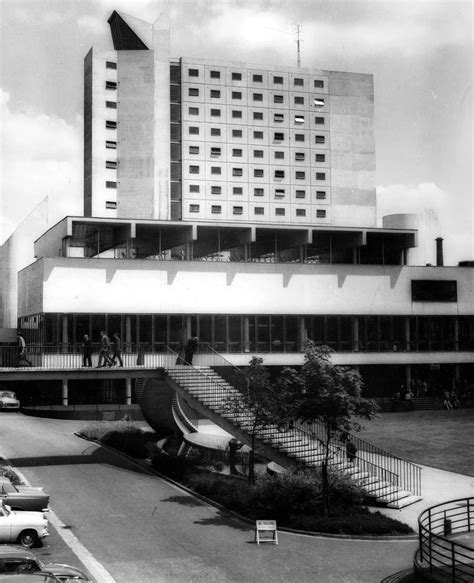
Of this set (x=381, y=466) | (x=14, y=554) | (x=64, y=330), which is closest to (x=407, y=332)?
(x=64, y=330)

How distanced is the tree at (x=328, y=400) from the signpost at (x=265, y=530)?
2870mm

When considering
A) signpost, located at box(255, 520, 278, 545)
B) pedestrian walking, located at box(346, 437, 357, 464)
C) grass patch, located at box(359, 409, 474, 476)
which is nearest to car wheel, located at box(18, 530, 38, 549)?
signpost, located at box(255, 520, 278, 545)

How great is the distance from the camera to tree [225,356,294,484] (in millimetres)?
26656

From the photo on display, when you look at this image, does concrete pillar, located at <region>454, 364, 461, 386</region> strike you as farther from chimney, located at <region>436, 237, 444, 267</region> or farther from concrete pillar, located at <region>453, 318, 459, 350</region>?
chimney, located at <region>436, 237, 444, 267</region>

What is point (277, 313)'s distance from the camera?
172 ft

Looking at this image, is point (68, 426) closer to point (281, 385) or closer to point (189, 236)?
point (189, 236)

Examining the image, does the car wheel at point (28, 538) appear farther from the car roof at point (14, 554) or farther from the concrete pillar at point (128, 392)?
the concrete pillar at point (128, 392)

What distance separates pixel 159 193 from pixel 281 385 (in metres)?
64.2

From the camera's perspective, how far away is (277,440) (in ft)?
100

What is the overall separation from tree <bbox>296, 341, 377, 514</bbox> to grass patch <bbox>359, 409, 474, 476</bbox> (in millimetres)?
7423

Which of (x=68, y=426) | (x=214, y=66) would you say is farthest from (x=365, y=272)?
(x=214, y=66)

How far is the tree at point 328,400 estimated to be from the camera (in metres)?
24.6

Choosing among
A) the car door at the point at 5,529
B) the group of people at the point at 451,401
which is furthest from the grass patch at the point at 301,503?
the group of people at the point at 451,401

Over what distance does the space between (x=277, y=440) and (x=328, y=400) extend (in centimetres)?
645
